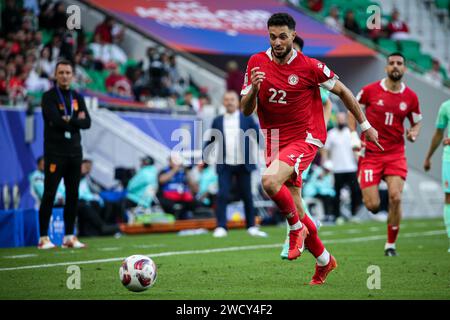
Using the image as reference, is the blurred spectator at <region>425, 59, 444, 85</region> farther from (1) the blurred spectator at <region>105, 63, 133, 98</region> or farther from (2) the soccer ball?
(2) the soccer ball

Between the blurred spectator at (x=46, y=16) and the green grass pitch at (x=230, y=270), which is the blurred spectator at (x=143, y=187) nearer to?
the green grass pitch at (x=230, y=270)

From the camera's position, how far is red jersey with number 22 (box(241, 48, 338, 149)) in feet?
28.9

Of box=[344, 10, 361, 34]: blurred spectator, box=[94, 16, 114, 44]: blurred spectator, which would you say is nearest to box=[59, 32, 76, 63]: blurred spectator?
box=[94, 16, 114, 44]: blurred spectator

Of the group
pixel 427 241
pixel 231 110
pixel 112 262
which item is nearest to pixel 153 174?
pixel 231 110

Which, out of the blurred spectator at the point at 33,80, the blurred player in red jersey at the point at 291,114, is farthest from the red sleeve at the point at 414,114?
the blurred spectator at the point at 33,80

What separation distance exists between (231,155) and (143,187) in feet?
8.19

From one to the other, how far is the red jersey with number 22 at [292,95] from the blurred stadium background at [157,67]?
21.4 ft

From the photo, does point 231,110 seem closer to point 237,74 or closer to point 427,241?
point 427,241

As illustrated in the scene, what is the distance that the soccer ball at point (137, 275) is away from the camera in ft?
25.6

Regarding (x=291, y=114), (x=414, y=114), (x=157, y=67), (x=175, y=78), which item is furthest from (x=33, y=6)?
(x=291, y=114)

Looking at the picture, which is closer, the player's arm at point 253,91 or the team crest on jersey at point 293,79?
the player's arm at point 253,91

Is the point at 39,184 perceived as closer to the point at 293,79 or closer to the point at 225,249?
the point at 225,249
